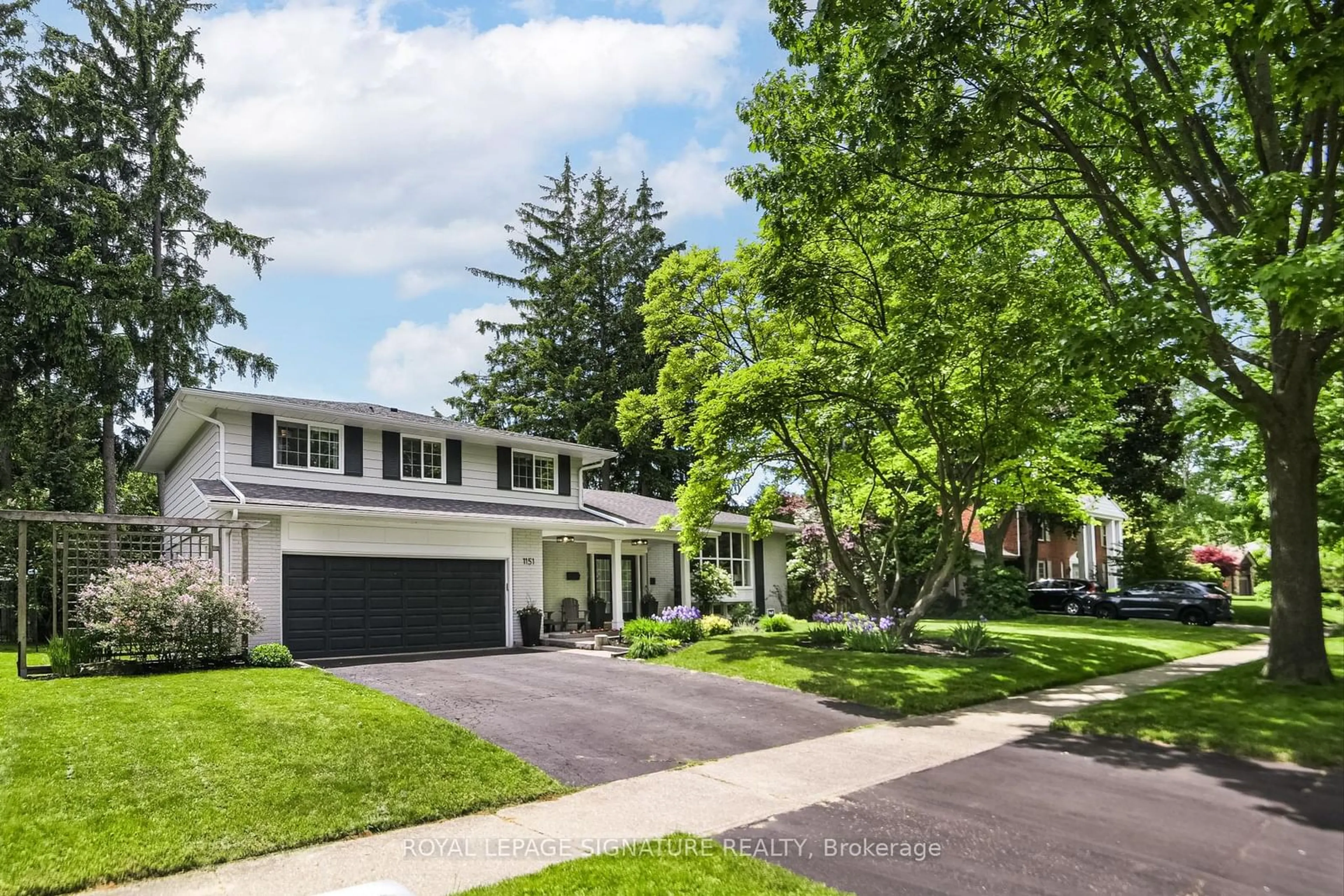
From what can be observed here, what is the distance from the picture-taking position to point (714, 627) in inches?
746

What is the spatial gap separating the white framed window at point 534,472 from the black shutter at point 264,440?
571 cm

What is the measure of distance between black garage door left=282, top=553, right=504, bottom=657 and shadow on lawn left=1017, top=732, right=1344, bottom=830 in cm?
1212

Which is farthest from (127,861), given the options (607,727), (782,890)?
(607,727)

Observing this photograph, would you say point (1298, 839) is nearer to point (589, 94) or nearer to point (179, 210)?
point (589, 94)

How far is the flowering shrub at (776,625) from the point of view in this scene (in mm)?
20516

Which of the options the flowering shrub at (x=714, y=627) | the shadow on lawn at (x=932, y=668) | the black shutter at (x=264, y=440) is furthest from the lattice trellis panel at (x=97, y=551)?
the flowering shrub at (x=714, y=627)

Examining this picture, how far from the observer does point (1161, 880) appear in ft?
16.9

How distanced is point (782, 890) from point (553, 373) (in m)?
35.9

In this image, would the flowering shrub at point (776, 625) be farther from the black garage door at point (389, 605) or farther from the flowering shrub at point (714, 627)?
the black garage door at point (389, 605)

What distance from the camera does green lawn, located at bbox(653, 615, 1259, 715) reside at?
467 inches

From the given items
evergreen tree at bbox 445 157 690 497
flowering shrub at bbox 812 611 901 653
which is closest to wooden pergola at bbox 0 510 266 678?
flowering shrub at bbox 812 611 901 653

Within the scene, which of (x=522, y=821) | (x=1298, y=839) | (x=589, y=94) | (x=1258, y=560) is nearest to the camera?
(x=1298, y=839)

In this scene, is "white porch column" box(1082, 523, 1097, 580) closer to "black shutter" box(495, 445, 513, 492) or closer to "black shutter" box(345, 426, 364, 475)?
"black shutter" box(495, 445, 513, 492)

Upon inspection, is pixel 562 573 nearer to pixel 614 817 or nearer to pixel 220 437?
pixel 220 437
